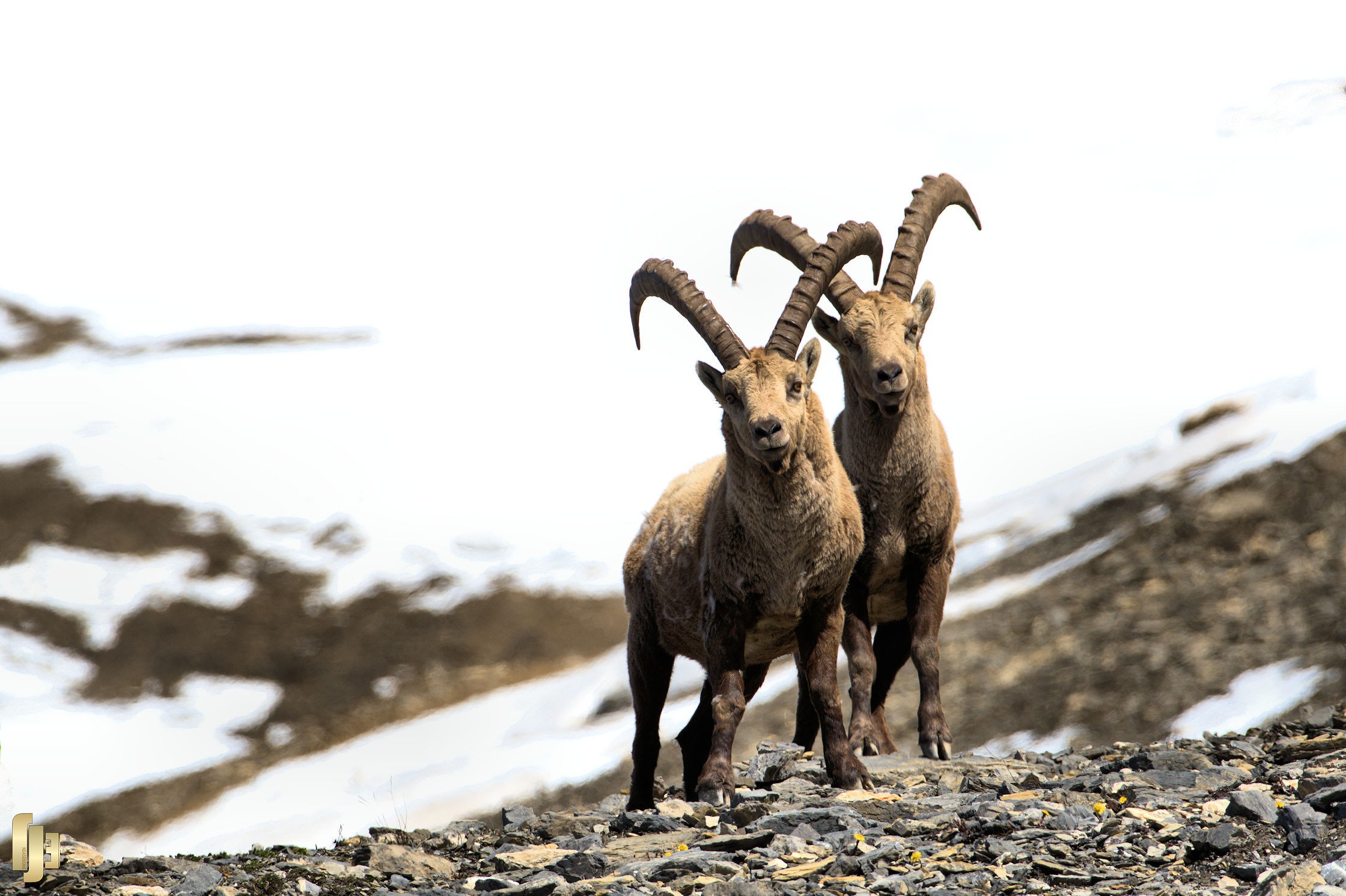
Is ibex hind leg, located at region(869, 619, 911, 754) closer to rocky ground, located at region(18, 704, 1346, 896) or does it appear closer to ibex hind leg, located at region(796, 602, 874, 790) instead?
rocky ground, located at region(18, 704, 1346, 896)

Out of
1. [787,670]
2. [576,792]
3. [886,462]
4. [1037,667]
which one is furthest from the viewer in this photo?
[787,670]

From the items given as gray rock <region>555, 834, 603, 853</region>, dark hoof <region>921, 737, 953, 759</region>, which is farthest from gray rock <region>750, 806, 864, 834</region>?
dark hoof <region>921, 737, 953, 759</region>

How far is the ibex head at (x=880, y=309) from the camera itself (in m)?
11.8

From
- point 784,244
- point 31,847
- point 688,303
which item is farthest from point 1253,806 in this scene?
point 31,847

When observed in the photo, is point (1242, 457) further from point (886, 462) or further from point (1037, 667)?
point (886, 462)

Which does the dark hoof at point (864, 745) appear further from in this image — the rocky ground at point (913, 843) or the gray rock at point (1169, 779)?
the gray rock at point (1169, 779)

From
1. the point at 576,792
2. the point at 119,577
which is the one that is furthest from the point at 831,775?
the point at 119,577

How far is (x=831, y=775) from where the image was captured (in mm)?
10281

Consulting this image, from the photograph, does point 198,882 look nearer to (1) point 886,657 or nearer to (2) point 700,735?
(2) point 700,735

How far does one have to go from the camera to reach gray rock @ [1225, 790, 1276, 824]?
7.73m

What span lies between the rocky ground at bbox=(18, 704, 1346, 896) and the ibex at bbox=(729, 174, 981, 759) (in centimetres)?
89

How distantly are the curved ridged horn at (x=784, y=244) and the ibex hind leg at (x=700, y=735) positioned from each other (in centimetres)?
337

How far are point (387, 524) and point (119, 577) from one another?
450 inches

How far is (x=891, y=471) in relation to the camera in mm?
12258
